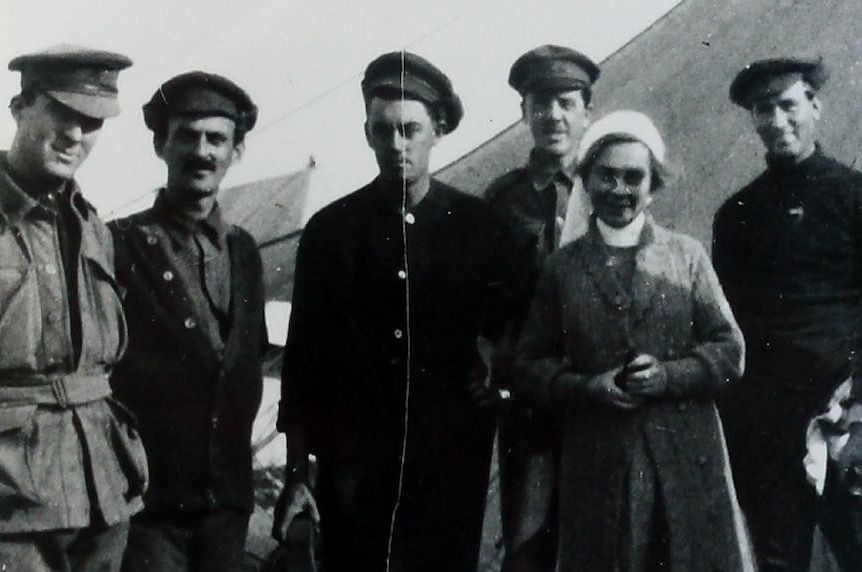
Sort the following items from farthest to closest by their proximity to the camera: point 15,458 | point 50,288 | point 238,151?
point 238,151
point 50,288
point 15,458

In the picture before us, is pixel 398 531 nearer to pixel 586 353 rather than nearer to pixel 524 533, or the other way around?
pixel 524 533

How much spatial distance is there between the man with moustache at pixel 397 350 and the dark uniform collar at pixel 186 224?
22 cm

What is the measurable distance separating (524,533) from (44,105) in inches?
64.8

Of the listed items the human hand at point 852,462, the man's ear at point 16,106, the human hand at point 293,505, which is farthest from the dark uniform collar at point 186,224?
the human hand at point 852,462

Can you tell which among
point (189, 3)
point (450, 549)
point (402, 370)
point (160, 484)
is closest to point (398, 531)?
point (450, 549)

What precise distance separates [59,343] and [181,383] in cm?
32

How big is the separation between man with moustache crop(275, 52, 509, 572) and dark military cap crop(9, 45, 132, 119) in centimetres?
63

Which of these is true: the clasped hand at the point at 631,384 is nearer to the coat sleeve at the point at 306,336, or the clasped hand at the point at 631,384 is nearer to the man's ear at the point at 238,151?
the coat sleeve at the point at 306,336

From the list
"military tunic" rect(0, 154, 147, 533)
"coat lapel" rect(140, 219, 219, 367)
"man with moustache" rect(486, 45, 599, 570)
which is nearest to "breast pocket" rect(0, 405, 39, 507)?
"military tunic" rect(0, 154, 147, 533)

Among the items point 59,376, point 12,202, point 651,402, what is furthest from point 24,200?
point 651,402

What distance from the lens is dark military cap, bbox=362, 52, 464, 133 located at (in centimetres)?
346

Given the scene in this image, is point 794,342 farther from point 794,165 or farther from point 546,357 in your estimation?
point 546,357

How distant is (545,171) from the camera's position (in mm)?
3455

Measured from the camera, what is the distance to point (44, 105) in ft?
10.9
